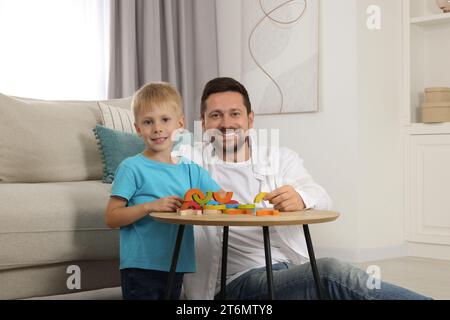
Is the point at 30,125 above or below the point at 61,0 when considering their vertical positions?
below

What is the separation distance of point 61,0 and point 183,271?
2.57 m

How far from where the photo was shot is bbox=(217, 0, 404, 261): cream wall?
12.9ft

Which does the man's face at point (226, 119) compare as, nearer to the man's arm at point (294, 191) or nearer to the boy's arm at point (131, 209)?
the man's arm at point (294, 191)

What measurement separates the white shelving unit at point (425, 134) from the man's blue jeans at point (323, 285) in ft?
7.41

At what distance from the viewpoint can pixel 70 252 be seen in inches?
99.3

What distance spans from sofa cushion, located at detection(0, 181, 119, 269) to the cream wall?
1700mm

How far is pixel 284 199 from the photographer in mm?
1833

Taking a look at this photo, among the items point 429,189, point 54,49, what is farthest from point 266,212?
point 54,49

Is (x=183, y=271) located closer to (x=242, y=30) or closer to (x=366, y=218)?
(x=366, y=218)

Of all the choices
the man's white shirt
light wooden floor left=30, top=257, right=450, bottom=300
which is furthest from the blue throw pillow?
the man's white shirt

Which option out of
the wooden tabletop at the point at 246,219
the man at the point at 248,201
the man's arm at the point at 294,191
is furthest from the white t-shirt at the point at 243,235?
the wooden tabletop at the point at 246,219

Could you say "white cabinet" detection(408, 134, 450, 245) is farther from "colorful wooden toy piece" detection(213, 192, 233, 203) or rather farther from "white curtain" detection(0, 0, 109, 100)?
"colorful wooden toy piece" detection(213, 192, 233, 203)
